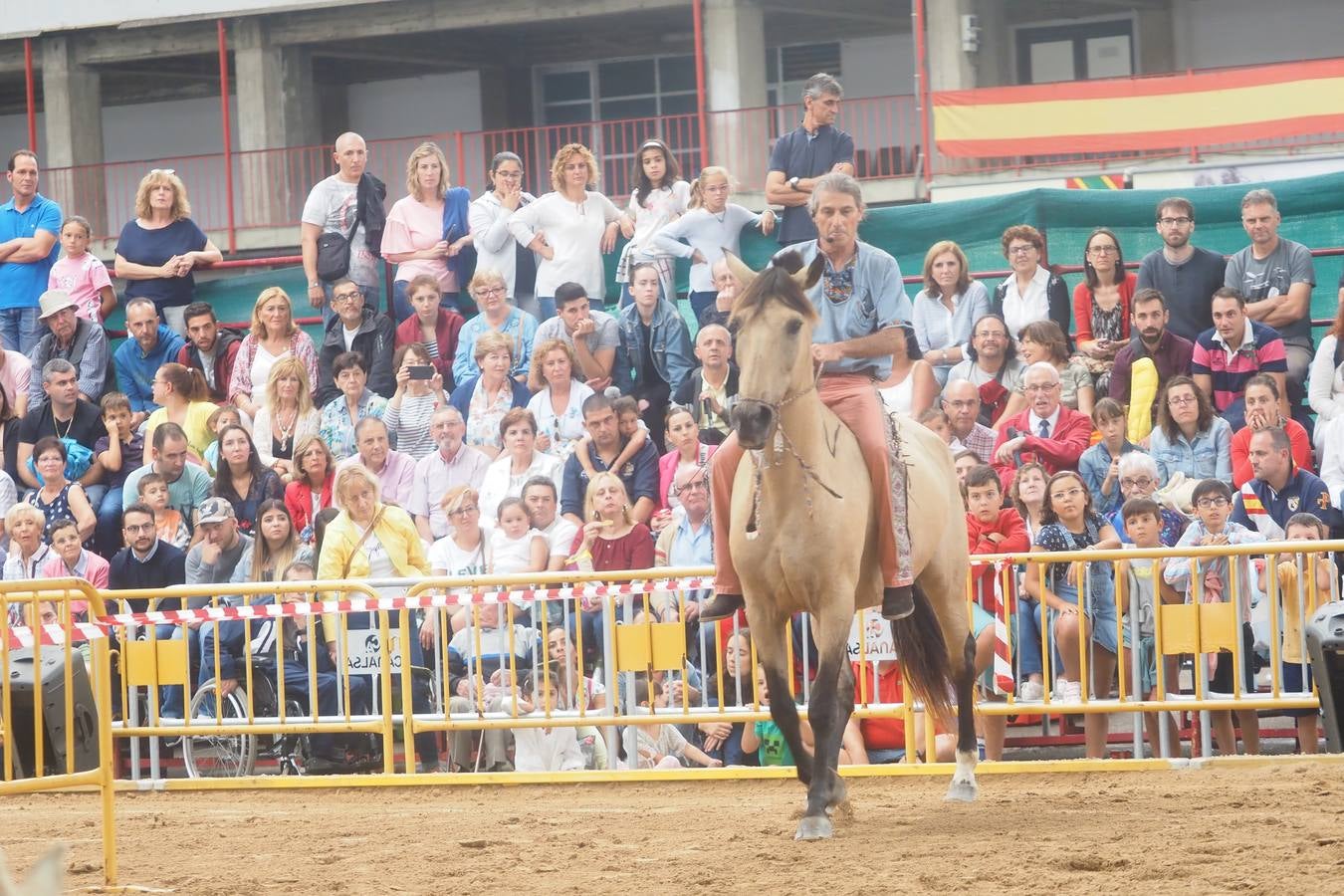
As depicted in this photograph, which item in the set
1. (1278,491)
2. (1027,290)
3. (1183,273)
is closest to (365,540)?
(1027,290)

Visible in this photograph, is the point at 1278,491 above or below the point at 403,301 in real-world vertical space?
below

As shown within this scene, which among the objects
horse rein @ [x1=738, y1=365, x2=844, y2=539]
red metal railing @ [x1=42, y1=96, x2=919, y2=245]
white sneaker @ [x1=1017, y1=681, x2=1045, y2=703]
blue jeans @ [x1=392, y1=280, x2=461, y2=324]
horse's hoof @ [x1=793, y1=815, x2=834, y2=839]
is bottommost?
horse's hoof @ [x1=793, y1=815, x2=834, y2=839]

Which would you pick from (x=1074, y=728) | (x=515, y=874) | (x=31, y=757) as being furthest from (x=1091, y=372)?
(x=31, y=757)

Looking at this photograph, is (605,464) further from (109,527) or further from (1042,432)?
(109,527)

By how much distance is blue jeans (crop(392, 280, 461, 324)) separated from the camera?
16.2 m

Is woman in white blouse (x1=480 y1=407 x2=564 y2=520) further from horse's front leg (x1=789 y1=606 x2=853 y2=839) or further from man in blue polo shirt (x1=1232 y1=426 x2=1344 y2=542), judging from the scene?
horse's front leg (x1=789 y1=606 x2=853 y2=839)

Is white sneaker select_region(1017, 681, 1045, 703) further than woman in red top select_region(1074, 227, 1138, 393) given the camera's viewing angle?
No

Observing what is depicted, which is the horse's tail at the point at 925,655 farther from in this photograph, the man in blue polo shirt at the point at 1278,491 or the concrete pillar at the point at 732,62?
the concrete pillar at the point at 732,62

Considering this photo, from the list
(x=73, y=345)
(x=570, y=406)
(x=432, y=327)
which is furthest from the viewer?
(x=73, y=345)

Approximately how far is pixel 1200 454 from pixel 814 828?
5483mm

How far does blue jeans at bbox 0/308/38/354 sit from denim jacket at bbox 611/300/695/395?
5.94m

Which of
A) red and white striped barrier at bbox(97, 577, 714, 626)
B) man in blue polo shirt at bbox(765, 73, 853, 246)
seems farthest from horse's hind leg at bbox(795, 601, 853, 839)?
man in blue polo shirt at bbox(765, 73, 853, 246)

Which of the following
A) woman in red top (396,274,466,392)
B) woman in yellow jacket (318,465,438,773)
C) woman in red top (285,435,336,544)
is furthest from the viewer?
woman in red top (396,274,466,392)

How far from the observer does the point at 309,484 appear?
14.5m
